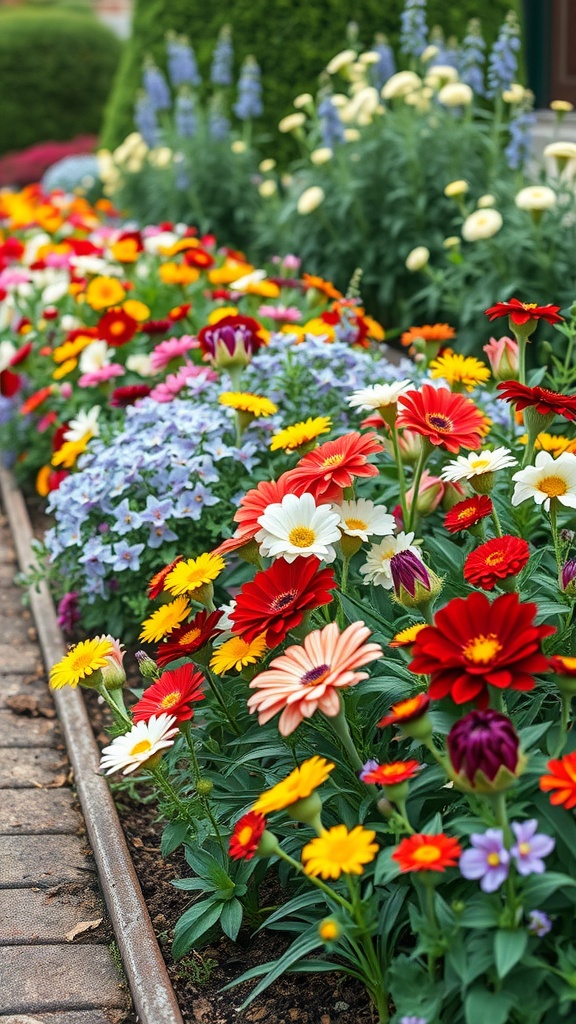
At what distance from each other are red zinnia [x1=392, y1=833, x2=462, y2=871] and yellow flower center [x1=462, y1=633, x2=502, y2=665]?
0.79 ft

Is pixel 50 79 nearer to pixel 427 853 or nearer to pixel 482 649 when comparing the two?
pixel 482 649

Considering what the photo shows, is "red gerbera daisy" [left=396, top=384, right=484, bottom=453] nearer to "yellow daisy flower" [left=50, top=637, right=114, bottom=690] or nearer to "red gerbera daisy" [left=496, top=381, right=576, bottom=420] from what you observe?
"red gerbera daisy" [left=496, top=381, right=576, bottom=420]

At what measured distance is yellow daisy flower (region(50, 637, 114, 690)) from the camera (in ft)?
6.70

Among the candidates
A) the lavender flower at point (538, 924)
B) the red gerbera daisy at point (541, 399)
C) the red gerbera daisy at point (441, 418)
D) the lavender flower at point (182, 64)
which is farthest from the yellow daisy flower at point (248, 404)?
the lavender flower at point (182, 64)

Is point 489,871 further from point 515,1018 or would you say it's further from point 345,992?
point 345,992

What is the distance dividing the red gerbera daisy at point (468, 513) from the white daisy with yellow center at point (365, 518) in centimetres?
12

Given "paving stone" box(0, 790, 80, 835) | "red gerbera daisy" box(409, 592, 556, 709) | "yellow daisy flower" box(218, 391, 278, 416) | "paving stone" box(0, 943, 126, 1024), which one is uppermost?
"red gerbera daisy" box(409, 592, 556, 709)

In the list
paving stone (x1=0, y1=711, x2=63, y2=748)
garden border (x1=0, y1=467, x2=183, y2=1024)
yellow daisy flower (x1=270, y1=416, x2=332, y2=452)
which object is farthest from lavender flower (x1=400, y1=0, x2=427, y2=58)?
paving stone (x1=0, y1=711, x2=63, y2=748)

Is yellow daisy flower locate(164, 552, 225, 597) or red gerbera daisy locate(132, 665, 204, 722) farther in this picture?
yellow daisy flower locate(164, 552, 225, 597)

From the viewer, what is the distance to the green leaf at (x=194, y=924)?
1992 millimetres

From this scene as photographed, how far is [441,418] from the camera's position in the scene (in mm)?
2162

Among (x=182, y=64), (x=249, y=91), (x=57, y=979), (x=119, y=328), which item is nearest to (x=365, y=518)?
(x=57, y=979)

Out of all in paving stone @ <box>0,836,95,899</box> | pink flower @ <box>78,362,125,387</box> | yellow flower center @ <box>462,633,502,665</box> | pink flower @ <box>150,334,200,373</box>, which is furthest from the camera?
pink flower @ <box>78,362,125,387</box>

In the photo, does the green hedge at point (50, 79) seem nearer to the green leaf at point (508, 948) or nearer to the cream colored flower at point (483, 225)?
the cream colored flower at point (483, 225)
